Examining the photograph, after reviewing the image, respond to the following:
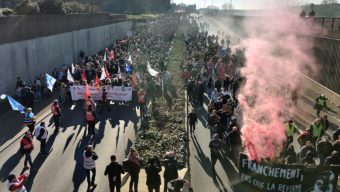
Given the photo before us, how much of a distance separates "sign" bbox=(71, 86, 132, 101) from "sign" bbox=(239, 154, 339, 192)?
42.0ft

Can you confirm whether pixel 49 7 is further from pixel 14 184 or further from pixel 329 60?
pixel 14 184

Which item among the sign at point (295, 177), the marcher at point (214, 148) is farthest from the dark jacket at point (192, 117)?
Result: the sign at point (295, 177)

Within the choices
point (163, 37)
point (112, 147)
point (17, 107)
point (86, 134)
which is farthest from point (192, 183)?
point (163, 37)

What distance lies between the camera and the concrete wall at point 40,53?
77.8ft

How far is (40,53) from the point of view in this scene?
95.0ft

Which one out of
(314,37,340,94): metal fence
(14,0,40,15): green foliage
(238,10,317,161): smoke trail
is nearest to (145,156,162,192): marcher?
(238,10,317,161): smoke trail

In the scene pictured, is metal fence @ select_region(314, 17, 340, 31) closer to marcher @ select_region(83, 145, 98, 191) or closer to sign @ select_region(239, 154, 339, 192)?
sign @ select_region(239, 154, 339, 192)

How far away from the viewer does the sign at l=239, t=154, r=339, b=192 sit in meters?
10.5

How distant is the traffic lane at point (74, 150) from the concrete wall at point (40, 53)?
16.3ft

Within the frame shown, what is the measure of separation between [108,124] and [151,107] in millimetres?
3532

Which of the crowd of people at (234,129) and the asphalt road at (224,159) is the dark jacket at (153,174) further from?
the crowd of people at (234,129)

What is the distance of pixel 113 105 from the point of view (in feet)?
74.4

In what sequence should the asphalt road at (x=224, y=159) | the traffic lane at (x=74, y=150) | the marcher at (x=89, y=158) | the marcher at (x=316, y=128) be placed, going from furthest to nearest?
the marcher at (x=316, y=128)
the traffic lane at (x=74, y=150)
the asphalt road at (x=224, y=159)
the marcher at (x=89, y=158)

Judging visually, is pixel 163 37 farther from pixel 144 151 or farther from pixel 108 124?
pixel 144 151
